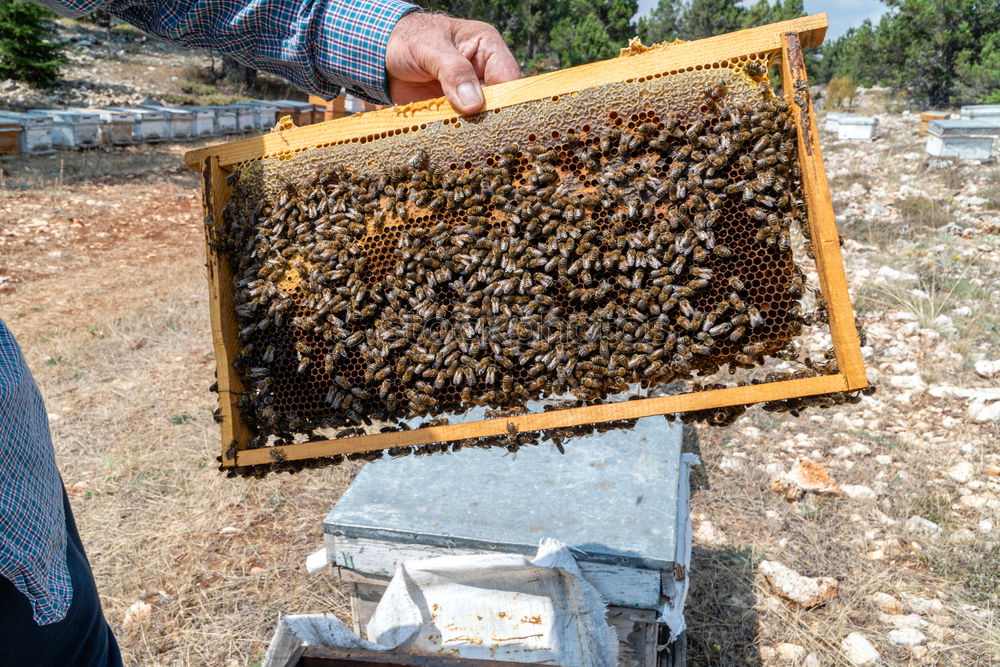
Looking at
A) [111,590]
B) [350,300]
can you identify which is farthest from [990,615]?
[111,590]

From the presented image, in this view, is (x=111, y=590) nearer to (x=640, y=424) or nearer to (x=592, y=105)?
(x=640, y=424)

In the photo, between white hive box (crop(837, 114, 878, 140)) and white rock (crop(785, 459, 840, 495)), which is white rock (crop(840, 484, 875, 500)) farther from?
white hive box (crop(837, 114, 878, 140))

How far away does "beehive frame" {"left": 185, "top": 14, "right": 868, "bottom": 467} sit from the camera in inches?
91.3

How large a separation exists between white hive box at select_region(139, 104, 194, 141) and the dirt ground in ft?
39.4

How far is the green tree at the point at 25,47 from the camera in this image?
22156 millimetres

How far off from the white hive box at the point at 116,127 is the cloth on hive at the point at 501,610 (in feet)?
65.3

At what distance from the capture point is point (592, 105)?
2602 mm

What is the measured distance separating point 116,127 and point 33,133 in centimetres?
243

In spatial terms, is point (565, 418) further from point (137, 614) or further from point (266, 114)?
point (266, 114)

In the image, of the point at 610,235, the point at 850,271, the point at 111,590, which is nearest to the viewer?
the point at 610,235

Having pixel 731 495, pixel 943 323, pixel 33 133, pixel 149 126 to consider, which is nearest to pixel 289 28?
pixel 731 495

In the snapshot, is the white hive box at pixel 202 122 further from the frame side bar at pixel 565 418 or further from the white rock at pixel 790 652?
the white rock at pixel 790 652

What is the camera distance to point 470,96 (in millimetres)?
A: 2607

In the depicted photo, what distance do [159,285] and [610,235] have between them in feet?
32.8
